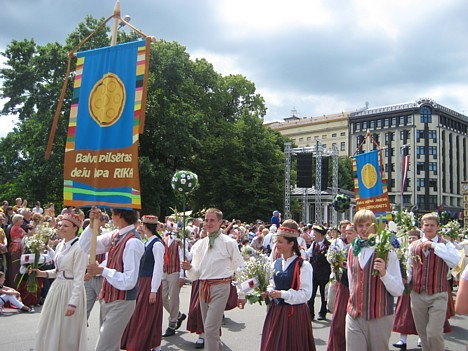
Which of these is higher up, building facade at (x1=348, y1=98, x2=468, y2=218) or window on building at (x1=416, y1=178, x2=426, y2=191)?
building facade at (x1=348, y1=98, x2=468, y2=218)

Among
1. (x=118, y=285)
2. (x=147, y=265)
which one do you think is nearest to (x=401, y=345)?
(x=147, y=265)

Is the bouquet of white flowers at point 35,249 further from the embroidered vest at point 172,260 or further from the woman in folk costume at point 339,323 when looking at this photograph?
the woman in folk costume at point 339,323

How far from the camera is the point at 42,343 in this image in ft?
16.6

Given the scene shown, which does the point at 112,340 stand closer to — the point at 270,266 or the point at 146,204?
the point at 270,266

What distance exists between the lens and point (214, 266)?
6582mm

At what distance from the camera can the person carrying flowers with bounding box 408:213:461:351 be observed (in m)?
6.34

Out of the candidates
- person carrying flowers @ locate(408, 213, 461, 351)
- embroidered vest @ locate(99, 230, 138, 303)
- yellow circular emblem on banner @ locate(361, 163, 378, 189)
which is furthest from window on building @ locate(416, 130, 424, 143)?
embroidered vest @ locate(99, 230, 138, 303)

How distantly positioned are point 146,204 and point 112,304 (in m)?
24.3

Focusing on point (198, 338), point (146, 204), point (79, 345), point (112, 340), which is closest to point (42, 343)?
point (79, 345)

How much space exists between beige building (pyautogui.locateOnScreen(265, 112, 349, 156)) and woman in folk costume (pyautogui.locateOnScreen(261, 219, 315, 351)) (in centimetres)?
7947

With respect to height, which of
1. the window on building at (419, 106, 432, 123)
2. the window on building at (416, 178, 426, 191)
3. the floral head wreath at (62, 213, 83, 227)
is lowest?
the floral head wreath at (62, 213, 83, 227)

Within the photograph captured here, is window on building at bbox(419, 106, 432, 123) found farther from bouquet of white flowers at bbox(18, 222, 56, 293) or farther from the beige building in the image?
bouquet of white flowers at bbox(18, 222, 56, 293)

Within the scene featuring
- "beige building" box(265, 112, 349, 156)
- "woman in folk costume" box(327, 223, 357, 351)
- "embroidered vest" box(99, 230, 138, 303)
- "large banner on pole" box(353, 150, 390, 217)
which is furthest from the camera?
"beige building" box(265, 112, 349, 156)

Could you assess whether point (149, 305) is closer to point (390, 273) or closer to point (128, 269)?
point (128, 269)
